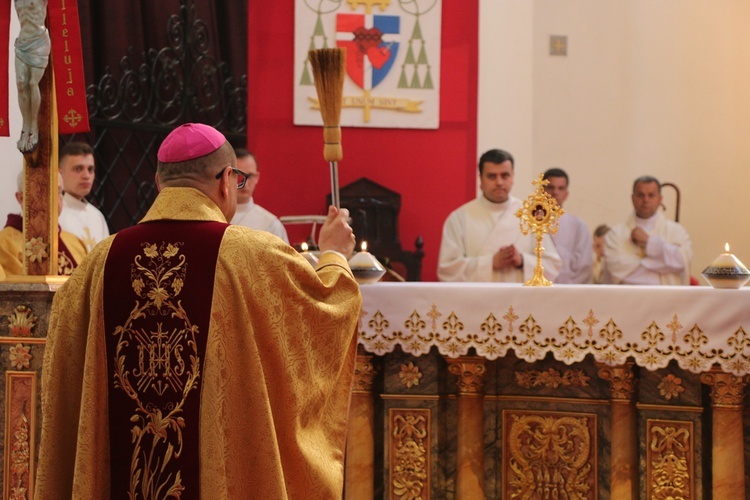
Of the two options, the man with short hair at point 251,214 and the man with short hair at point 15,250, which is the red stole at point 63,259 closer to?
the man with short hair at point 15,250

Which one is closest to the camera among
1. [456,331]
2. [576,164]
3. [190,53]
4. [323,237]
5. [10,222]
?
[323,237]

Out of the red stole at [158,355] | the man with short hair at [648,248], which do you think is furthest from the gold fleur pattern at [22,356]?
the man with short hair at [648,248]

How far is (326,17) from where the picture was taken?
8594 millimetres

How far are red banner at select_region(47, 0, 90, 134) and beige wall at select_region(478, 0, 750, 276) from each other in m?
5.52

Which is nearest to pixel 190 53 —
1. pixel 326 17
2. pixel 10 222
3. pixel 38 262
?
pixel 326 17

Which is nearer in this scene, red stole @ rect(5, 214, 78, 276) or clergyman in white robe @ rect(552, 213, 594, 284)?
red stole @ rect(5, 214, 78, 276)

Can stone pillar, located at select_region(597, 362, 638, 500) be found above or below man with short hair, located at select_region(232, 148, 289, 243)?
below

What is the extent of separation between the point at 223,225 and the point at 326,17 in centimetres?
590

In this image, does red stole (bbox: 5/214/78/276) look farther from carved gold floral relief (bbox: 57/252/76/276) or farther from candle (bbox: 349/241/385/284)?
candle (bbox: 349/241/385/284)

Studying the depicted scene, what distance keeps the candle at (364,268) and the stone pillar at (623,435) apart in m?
0.95

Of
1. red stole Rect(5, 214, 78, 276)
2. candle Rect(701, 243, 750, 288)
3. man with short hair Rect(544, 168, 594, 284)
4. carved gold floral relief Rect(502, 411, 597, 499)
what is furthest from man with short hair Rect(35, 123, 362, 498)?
man with short hair Rect(544, 168, 594, 284)

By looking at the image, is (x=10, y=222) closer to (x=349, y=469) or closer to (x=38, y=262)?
(x=38, y=262)

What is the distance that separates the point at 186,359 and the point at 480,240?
3619 millimetres

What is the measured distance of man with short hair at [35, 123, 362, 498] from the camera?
291cm
